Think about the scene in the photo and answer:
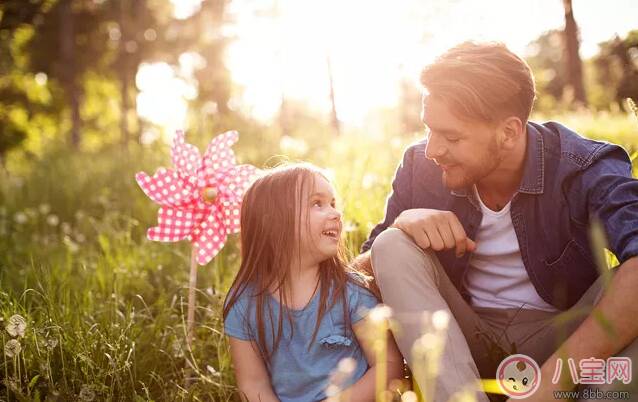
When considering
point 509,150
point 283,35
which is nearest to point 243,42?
Answer: point 283,35

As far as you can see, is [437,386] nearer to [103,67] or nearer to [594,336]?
[594,336]

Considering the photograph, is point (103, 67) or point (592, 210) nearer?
point (592, 210)

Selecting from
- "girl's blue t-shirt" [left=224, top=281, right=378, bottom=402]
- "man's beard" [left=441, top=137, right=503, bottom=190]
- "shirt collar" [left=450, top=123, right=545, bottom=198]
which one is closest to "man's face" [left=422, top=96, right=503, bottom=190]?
"man's beard" [left=441, top=137, right=503, bottom=190]

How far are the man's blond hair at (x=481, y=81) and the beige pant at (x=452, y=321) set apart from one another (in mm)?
529

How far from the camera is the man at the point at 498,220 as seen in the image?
209cm

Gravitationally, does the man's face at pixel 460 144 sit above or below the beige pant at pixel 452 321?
above

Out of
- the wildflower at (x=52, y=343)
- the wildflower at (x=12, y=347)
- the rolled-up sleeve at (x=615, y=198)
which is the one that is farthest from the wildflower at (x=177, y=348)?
the rolled-up sleeve at (x=615, y=198)

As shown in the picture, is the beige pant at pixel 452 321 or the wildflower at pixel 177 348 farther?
the wildflower at pixel 177 348

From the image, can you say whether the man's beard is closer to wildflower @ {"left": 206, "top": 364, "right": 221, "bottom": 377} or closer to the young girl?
the young girl

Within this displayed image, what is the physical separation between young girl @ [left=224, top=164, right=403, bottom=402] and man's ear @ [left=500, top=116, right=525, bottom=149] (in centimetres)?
66

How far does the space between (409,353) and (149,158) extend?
602cm

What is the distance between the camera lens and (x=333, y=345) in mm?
2229

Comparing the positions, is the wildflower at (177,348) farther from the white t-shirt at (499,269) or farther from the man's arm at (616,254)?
the man's arm at (616,254)

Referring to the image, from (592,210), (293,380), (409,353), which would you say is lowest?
(293,380)
